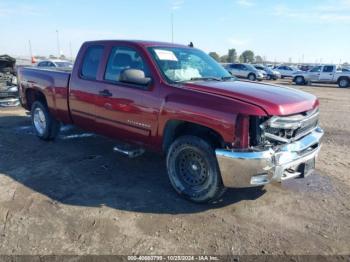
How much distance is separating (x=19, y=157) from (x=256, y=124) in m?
4.17

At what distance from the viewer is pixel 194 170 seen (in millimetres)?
4215

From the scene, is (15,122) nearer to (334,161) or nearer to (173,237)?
(173,237)

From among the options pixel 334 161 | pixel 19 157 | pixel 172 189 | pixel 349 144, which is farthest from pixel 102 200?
pixel 349 144

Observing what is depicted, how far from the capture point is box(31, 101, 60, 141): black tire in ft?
21.8

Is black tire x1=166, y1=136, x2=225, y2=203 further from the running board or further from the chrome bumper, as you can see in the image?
the running board

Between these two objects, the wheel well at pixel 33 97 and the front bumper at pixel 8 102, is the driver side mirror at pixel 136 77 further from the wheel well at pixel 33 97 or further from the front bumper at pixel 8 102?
the front bumper at pixel 8 102

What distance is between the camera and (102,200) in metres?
4.23

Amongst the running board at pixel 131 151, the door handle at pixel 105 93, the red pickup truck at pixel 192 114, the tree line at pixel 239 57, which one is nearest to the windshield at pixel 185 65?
the red pickup truck at pixel 192 114

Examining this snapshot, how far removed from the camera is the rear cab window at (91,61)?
5.29 metres

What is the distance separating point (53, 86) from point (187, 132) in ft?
10.1

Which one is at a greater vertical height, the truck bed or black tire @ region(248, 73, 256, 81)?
the truck bed

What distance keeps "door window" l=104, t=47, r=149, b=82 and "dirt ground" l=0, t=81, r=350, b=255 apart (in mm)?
1468

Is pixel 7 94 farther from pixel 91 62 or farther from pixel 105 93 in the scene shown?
pixel 105 93

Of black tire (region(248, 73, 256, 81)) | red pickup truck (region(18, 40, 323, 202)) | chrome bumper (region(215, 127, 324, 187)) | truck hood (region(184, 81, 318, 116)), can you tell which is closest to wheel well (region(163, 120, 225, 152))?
red pickup truck (region(18, 40, 323, 202))
